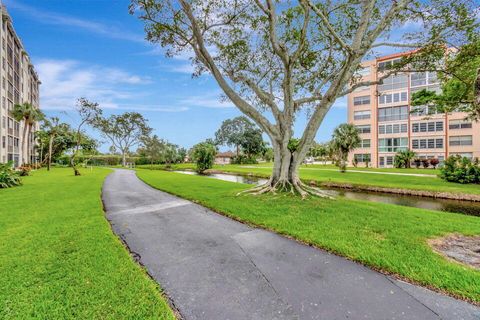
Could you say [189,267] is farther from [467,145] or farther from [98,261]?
[467,145]

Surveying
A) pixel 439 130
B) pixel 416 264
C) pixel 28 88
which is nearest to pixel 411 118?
pixel 439 130

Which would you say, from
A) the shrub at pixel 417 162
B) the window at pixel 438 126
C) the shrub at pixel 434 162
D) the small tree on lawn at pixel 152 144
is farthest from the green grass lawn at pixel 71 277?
the small tree on lawn at pixel 152 144

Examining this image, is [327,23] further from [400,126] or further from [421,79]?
[421,79]

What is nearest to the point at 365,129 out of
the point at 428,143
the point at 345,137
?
the point at 428,143

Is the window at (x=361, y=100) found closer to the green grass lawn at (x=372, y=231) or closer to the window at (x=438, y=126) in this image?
the window at (x=438, y=126)

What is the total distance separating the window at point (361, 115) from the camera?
4202cm

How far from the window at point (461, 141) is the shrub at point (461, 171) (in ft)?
76.6

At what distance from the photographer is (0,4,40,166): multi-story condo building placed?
29.0 m

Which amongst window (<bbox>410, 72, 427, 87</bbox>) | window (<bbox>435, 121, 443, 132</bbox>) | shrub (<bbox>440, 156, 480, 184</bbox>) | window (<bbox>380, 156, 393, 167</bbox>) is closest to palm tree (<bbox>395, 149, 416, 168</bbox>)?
window (<bbox>380, 156, 393, 167</bbox>)

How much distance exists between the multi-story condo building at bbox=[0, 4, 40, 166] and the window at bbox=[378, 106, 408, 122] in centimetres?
5305

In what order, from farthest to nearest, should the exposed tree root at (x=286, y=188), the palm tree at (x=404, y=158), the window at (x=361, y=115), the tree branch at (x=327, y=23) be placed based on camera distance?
the window at (x=361, y=115) < the palm tree at (x=404, y=158) < the exposed tree root at (x=286, y=188) < the tree branch at (x=327, y=23)

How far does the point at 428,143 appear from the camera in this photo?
122 feet

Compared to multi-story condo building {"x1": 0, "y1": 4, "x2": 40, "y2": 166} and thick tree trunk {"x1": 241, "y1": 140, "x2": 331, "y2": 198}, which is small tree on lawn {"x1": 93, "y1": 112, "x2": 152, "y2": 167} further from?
thick tree trunk {"x1": 241, "y1": 140, "x2": 331, "y2": 198}

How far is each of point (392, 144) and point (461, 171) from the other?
998 inches
